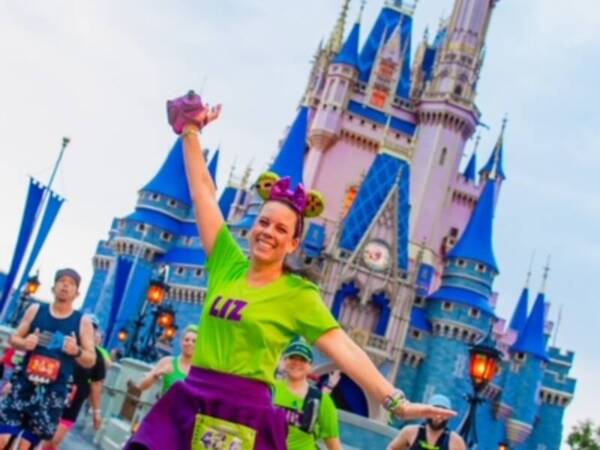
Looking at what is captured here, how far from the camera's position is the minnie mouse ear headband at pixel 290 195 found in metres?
3.28

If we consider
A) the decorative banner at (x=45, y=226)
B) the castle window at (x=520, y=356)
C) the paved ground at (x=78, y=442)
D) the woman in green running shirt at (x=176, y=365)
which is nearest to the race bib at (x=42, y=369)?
the woman in green running shirt at (x=176, y=365)

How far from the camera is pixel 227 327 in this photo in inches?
122

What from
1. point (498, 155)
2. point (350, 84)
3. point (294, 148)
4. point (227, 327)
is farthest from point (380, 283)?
point (227, 327)

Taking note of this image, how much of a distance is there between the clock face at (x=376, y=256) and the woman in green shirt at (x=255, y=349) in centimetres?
3913

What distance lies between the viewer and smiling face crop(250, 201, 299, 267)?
322cm

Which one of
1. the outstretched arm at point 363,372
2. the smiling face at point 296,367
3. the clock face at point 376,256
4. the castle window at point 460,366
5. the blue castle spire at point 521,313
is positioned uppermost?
the blue castle spire at point 521,313

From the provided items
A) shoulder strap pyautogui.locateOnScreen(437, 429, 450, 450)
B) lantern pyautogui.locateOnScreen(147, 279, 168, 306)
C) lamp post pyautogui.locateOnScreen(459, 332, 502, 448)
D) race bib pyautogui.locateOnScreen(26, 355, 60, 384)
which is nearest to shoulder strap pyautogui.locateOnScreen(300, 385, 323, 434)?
shoulder strap pyautogui.locateOnScreen(437, 429, 450, 450)

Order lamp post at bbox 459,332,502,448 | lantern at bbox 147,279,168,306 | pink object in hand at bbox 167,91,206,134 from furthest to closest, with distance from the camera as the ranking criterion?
1. lantern at bbox 147,279,168,306
2. lamp post at bbox 459,332,502,448
3. pink object in hand at bbox 167,91,206,134

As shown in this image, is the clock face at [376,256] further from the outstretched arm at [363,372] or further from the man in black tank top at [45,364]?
the outstretched arm at [363,372]

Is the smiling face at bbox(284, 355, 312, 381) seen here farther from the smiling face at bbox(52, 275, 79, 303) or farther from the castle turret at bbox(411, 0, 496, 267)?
the castle turret at bbox(411, 0, 496, 267)

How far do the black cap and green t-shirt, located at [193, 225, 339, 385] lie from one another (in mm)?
2205

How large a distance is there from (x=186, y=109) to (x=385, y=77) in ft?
154

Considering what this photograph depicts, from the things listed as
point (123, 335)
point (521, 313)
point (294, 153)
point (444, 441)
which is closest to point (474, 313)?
point (521, 313)

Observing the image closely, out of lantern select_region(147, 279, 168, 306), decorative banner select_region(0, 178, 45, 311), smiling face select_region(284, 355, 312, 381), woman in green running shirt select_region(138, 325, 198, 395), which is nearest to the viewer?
smiling face select_region(284, 355, 312, 381)
